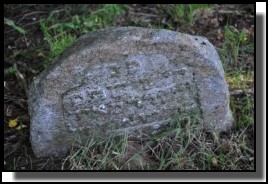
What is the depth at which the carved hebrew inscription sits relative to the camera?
294 centimetres

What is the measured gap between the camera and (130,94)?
9.97 ft

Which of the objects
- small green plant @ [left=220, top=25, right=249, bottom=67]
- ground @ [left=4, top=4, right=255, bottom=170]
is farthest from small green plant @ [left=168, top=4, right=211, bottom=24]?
small green plant @ [left=220, top=25, right=249, bottom=67]

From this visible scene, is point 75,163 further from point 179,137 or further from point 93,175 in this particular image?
point 179,137

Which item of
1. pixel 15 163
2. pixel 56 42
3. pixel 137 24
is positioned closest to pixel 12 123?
pixel 15 163

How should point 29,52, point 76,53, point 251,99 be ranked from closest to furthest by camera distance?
point 76,53
point 251,99
point 29,52

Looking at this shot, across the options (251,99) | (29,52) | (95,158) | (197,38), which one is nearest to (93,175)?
(95,158)

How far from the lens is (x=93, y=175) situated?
2975 mm

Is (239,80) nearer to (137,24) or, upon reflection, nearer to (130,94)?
(130,94)

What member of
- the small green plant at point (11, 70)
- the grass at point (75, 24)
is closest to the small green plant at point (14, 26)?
the grass at point (75, 24)

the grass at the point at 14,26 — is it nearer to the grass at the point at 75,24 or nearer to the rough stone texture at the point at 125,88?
the grass at the point at 75,24

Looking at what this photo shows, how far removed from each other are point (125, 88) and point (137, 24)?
1447 mm

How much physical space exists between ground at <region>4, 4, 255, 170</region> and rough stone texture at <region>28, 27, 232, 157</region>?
0.34 feet

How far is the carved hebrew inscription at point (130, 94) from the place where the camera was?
294cm

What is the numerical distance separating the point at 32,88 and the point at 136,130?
2.01 feet
